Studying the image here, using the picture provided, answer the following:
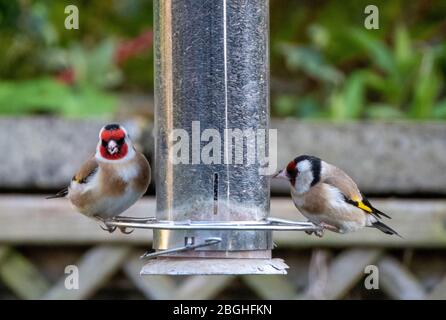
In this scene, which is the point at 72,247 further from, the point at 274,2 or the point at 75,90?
the point at 274,2

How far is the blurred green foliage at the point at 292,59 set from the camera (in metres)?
7.02

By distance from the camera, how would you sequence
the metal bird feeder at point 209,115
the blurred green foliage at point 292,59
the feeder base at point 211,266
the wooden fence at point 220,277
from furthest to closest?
the blurred green foliage at point 292,59
the wooden fence at point 220,277
the metal bird feeder at point 209,115
the feeder base at point 211,266

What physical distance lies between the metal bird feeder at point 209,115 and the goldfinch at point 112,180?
0.09m

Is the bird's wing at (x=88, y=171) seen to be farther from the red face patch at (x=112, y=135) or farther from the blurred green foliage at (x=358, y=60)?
the blurred green foliage at (x=358, y=60)

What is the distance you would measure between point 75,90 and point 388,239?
2.45 metres

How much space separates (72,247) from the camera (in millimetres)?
6012

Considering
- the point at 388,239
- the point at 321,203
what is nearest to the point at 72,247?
the point at 388,239

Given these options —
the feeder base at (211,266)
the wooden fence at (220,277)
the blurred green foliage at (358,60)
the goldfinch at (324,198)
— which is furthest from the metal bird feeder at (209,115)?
the blurred green foliage at (358,60)

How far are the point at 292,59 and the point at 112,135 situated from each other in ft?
11.8

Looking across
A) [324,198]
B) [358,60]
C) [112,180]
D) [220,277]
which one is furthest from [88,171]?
[358,60]

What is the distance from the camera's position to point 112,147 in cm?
439

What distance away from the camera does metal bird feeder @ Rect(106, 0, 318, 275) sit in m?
4.40

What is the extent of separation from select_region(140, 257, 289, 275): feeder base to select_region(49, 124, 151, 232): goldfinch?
251mm

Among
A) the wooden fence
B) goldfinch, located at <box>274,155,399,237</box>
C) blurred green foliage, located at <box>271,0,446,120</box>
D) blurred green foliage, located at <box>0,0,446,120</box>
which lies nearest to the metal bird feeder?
goldfinch, located at <box>274,155,399,237</box>
